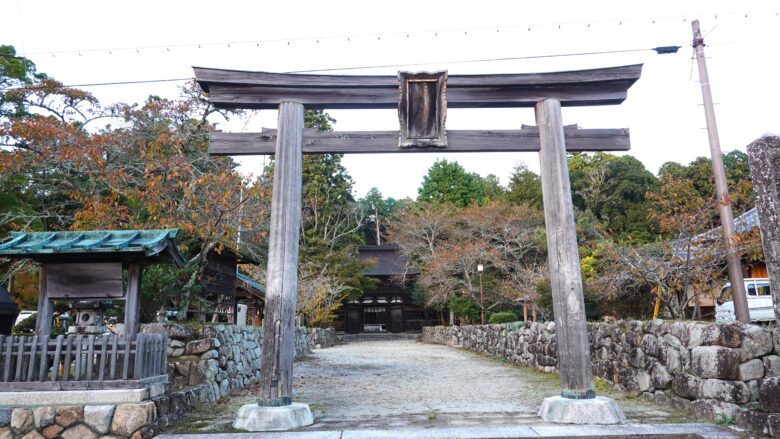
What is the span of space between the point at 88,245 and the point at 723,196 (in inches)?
381

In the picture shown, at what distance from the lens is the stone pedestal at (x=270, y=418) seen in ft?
16.9

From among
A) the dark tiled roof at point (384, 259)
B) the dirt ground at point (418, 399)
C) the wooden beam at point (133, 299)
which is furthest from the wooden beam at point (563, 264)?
the dark tiled roof at point (384, 259)

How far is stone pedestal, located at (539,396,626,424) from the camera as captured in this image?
17.0 ft

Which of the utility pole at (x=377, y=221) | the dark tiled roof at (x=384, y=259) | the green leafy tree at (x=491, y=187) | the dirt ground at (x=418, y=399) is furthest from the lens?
the utility pole at (x=377, y=221)

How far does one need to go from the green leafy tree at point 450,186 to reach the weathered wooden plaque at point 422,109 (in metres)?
31.3

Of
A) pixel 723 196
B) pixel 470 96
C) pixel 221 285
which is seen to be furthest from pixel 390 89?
pixel 221 285

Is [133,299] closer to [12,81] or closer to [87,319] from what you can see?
[87,319]

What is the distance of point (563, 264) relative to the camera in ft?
19.0

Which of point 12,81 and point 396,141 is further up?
point 12,81

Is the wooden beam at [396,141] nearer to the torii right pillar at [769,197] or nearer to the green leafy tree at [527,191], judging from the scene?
the torii right pillar at [769,197]

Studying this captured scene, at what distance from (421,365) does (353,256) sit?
58.4 ft

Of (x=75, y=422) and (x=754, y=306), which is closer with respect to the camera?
(x=75, y=422)

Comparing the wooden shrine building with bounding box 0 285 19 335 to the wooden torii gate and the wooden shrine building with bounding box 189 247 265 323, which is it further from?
the wooden torii gate

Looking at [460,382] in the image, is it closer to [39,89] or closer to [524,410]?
[524,410]
